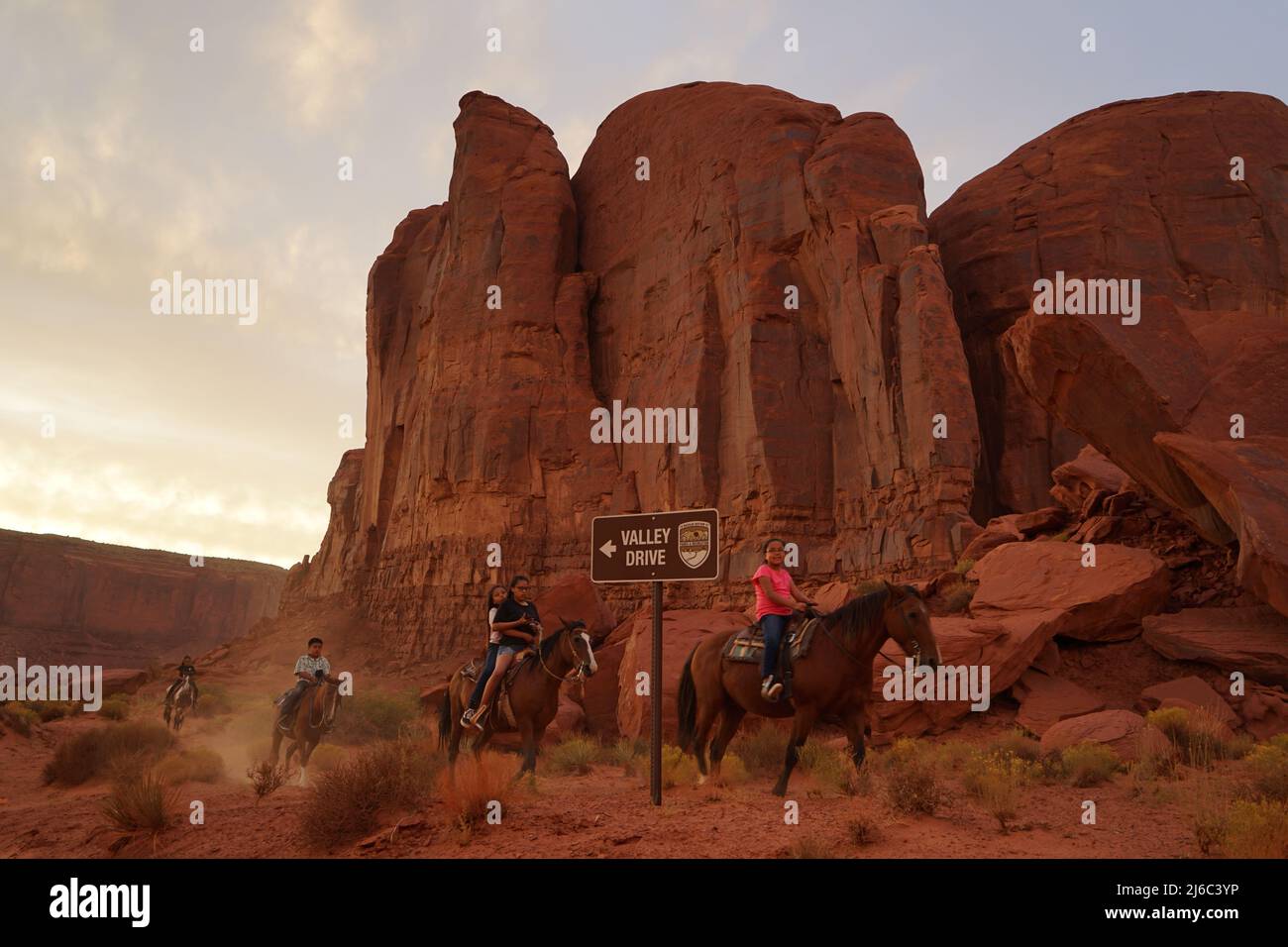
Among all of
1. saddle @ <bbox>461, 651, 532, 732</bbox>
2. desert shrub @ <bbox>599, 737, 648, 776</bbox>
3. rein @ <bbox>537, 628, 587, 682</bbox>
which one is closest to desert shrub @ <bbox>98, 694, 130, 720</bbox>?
desert shrub @ <bbox>599, 737, 648, 776</bbox>

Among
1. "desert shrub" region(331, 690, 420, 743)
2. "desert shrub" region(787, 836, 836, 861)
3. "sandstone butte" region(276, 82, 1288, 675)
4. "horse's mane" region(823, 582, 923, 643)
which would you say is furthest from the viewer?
"sandstone butte" region(276, 82, 1288, 675)

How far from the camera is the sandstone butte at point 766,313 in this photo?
31188mm

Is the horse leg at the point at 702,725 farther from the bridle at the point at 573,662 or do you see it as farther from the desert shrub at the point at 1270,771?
the desert shrub at the point at 1270,771

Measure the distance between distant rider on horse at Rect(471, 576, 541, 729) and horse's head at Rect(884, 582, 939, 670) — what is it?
4.48 meters

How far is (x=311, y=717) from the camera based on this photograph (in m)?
12.9

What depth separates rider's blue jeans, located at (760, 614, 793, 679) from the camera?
944 centimetres

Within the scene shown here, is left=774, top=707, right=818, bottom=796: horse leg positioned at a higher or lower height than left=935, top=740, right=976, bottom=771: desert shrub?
higher

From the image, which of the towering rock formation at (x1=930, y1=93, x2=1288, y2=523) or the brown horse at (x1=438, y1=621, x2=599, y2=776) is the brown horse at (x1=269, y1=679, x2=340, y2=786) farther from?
the towering rock formation at (x1=930, y1=93, x2=1288, y2=523)

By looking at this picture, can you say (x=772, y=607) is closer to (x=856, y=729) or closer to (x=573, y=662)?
(x=856, y=729)

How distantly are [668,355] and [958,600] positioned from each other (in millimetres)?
24227

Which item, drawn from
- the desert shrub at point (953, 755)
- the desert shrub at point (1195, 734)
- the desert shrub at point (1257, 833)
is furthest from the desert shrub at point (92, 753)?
the desert shrub at point (1195, 734)

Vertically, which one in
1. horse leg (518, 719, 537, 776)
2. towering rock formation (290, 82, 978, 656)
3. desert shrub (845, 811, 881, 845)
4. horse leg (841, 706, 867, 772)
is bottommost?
horse leg (518, 719, 537, 776)

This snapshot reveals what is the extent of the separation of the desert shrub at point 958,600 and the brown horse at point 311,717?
470 inches

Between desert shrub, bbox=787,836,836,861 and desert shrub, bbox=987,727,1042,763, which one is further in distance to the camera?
desert shrub, bbox=987,727,1042,763
